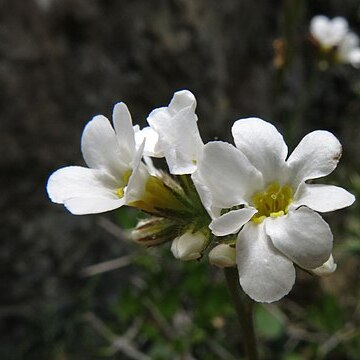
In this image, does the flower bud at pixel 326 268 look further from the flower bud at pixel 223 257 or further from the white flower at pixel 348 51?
the white flower at pixel 348 51

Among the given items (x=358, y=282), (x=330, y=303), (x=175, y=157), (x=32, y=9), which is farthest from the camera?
(x=358, y=282)

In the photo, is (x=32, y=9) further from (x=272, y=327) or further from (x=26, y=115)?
(x=272, y=327)

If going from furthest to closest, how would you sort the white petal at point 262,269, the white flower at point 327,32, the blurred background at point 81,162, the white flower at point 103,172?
the white flower at point 327,32, the blurred background at point 81,162, the white flower at point 103,172, the white petal at point 262,269

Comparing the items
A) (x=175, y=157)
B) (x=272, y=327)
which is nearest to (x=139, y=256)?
(x=272, y=327)

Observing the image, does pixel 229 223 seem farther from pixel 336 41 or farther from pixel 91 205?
pixel 336 41

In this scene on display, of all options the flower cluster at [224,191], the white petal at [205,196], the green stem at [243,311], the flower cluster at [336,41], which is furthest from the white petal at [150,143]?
the flower cluster at [336,41]
